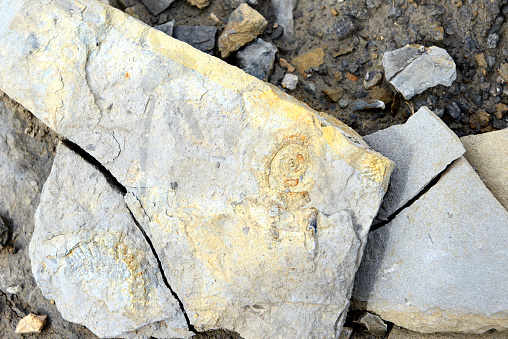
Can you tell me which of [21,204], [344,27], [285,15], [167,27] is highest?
[167,27]

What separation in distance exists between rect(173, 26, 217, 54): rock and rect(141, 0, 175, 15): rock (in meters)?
0.21

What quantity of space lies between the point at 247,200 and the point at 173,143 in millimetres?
398

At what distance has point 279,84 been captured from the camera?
266 cm

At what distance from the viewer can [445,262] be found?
1.87 m

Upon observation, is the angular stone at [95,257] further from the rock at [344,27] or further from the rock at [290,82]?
the rock at [344,27]

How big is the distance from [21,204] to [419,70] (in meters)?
2.28

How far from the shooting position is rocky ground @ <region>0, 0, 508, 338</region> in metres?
2.33

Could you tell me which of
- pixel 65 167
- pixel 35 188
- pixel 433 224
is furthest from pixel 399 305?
pixel 35 188

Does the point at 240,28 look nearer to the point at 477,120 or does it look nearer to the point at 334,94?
the point at 334,94

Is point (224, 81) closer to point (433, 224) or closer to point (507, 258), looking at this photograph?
point (433, 224)

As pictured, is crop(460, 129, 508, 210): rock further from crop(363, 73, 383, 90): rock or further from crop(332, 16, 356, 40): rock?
crop(332, 16, 356, 40): rock

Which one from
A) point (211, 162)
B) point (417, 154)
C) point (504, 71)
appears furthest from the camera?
point (504, 71)

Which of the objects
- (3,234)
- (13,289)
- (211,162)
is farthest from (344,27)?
(13,289)

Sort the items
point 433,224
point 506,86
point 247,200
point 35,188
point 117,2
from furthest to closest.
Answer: point 117,2
point 506,86
point 35,188
point 433,224
point 247,200
